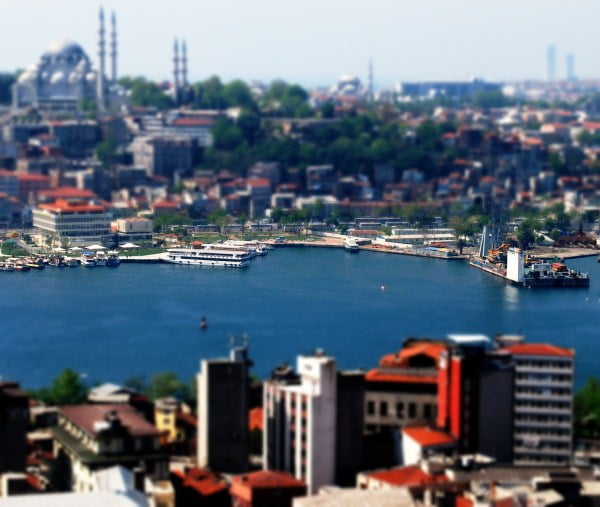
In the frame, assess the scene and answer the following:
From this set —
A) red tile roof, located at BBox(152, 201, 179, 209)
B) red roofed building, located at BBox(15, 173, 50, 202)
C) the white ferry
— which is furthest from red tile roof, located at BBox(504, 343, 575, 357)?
red roofed building, located at BBox(15, 173, 50, 202)

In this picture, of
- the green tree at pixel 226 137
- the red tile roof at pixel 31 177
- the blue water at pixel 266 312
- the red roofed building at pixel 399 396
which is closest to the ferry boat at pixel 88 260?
the blue water at pixel 266 312

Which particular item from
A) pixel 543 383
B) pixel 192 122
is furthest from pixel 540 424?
pixel 192 122

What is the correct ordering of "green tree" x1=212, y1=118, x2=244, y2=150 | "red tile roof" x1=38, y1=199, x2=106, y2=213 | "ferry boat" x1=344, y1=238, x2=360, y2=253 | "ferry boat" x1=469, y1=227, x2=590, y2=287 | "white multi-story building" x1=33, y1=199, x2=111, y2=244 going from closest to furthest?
"ferry boat" x1=469, y1=227, x2=590, y2=287 < "ferry boat" x1=344, y1=238, x2=360, y2=253 < "white multi-story building" x1=33, y1=199, x2=111, y2=244 < "red tile roof" x1=38, y1=199, x2=106, y2=213 < "green tree" x1=212, y1=118, x2=244, y2=150

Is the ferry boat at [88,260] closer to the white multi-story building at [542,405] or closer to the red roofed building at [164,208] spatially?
the red roofed building at [164,208]

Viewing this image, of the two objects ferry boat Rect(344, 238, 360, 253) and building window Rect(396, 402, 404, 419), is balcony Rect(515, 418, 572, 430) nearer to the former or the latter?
building window Rect(396, 402, 404, 419)

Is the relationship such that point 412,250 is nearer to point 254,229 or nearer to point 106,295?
point 254,229

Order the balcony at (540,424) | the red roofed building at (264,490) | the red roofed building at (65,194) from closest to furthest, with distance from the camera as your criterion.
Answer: the red roofed building at (264,490) < the balcony at (540,424) < the red roofed building at (65,194)
